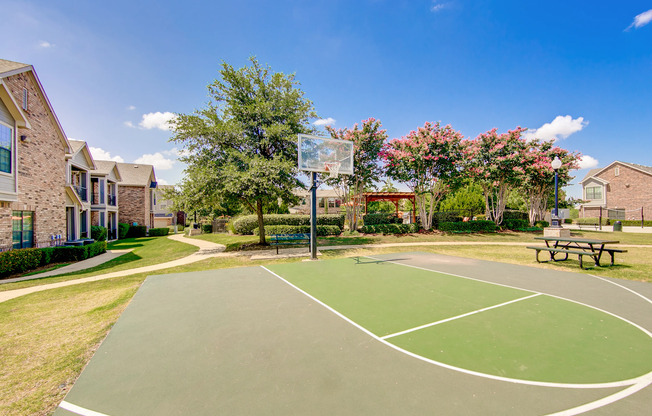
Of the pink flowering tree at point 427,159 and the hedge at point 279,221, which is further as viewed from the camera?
the hedge at point 279,221

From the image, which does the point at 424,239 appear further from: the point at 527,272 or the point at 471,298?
the point at 471,298

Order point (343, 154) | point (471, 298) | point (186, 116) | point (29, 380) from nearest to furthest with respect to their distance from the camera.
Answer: point (29, 380), point (471, 298), point (343, 154), point (186, 116)

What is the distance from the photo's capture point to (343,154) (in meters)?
13.4

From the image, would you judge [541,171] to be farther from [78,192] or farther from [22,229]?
[78,192]

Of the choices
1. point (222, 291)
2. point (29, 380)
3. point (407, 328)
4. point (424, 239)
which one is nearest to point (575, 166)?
point (424, 239)

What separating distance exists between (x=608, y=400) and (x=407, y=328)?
7.78ft

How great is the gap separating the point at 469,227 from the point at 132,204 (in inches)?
1345

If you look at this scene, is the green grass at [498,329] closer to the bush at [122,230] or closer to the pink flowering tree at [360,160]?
the pink flowering tree at [360,160]

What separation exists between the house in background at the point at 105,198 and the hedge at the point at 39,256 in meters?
9.71

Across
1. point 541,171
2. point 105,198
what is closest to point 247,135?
point 105,198

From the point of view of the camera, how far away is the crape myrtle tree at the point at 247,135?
1364cm

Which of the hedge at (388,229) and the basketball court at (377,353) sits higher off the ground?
the hedge at (388,229)

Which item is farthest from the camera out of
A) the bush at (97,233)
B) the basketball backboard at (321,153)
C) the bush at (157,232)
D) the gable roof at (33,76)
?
the bush at (157,232)

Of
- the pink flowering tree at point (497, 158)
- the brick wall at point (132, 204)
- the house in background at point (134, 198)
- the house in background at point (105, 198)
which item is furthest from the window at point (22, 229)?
the pink flowering tree at point (497, 158)
